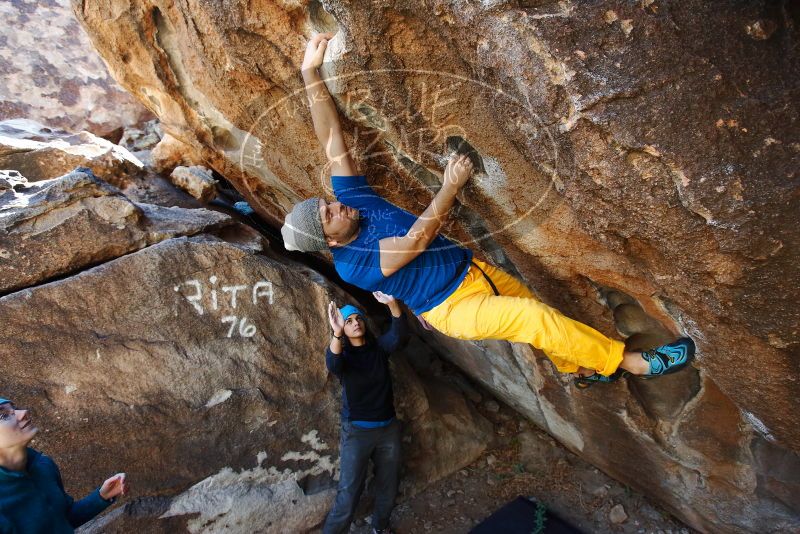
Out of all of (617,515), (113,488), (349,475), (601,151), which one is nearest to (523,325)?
(601,151)

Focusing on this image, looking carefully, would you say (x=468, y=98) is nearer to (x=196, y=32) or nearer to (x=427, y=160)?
(x=427, y=160)

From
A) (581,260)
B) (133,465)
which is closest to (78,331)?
(133,465)

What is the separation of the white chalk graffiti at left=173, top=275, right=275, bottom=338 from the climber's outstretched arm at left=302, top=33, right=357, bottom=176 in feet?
4.26

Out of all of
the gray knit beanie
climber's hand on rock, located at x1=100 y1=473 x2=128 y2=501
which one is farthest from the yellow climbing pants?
climber's hand on rock, located at x1=100 y1=473 x2=128 y2=501

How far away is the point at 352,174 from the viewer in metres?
2.57

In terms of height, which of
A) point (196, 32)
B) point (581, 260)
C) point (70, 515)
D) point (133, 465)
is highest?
point (196, 32)

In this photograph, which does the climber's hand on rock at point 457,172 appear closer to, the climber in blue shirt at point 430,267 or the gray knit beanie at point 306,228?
the climber in blue shirt at point 430,267

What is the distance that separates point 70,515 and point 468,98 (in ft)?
7.83

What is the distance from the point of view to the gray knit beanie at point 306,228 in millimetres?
2355

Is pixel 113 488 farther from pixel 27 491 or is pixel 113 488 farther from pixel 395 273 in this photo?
pixel 395 273

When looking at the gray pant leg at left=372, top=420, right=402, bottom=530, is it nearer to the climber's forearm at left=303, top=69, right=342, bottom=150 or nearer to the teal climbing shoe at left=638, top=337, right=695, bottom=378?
the teal climbing shoe at left=638, top=337, right=695, bottom=378

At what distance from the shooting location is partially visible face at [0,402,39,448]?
2.07 metres

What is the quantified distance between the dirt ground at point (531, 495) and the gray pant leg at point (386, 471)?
0.70 feet

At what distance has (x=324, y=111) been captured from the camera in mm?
2494
